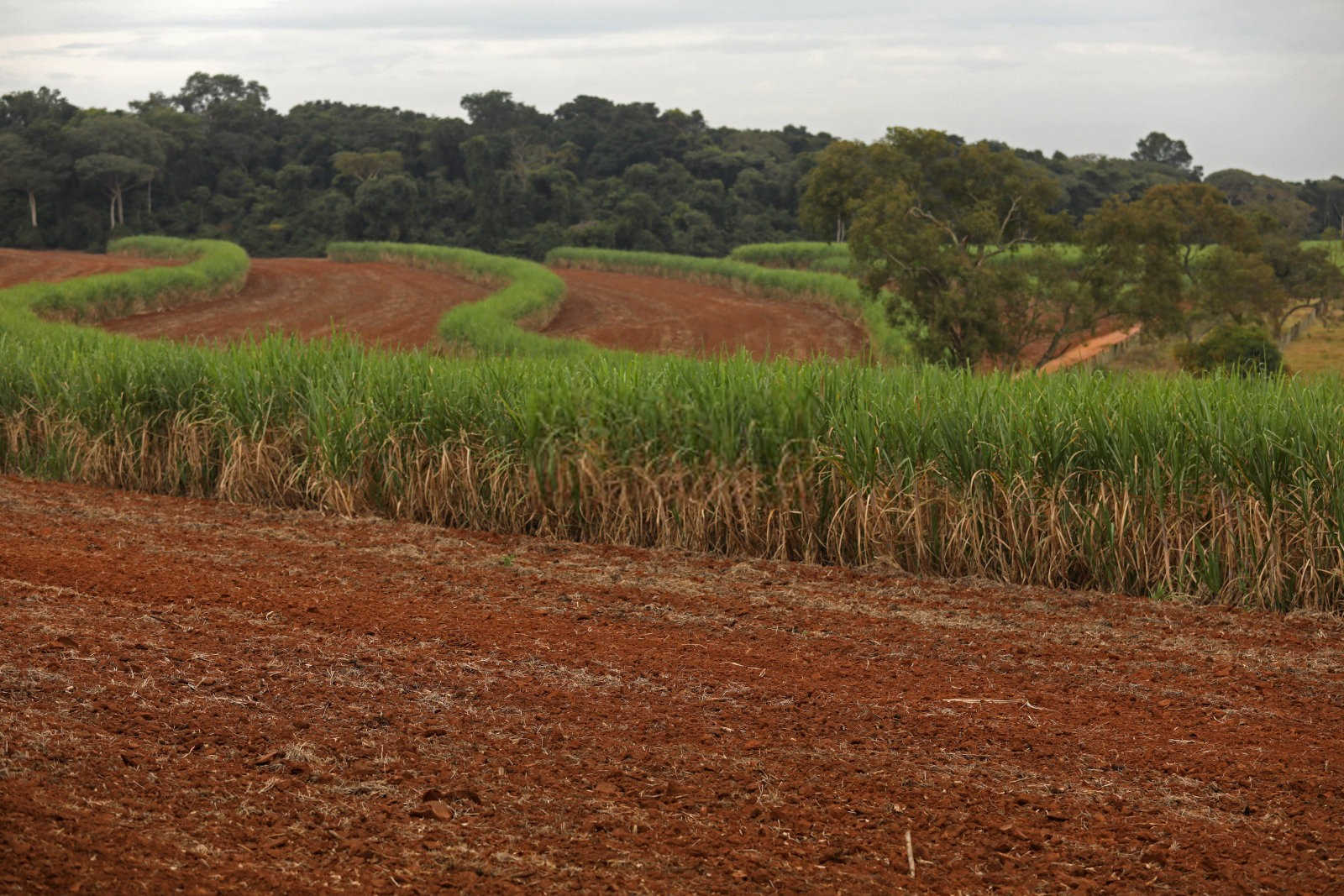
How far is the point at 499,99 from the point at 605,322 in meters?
48.0

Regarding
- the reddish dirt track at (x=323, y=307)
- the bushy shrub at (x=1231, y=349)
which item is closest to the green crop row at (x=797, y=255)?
the reddish dirt track at (x=323, y=307)

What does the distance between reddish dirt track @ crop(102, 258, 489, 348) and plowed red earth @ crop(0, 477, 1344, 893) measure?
13614 millimetres

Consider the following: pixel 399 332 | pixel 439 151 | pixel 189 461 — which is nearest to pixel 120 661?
pixel 189 461

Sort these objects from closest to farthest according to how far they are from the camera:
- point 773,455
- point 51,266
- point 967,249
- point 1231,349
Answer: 1. point 773,455
2. point 967,249
3. point 1231,349
4. point 51,266

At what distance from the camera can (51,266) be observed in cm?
3778

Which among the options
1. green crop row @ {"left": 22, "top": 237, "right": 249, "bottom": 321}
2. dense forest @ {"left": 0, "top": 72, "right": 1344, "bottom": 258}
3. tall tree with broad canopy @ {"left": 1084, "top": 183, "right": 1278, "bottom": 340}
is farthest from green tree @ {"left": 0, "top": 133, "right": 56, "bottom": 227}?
tall tree with broad canopy @ {"left": 1084, "top": 183, "right": 1278, "bottom": 340}

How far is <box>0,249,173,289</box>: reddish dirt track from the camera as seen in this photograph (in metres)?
33.9

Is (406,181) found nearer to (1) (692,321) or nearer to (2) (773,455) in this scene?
(1) (692,321)

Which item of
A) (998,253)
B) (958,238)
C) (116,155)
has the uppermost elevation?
(116,155)

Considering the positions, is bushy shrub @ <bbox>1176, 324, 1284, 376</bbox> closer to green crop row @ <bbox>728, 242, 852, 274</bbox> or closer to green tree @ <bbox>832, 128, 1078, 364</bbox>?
green tree @ <bbox>832, 128, 1078, 364</bbox>

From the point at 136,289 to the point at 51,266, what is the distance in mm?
11843

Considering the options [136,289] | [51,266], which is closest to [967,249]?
[136,289]

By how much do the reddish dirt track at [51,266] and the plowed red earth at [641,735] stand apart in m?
29.7

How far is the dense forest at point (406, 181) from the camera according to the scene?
5691 cm
